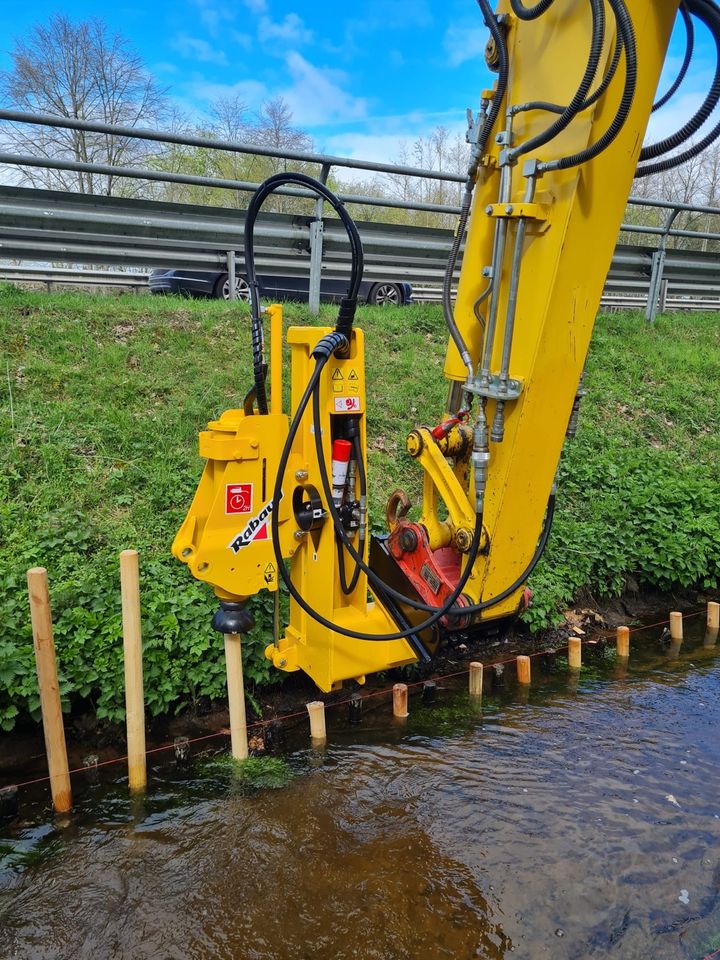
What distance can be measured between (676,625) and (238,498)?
3.62 meters

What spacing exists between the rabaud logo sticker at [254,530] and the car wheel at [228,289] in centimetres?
417

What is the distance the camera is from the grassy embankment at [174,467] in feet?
11.7

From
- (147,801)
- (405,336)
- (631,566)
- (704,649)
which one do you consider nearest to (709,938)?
(147,801)

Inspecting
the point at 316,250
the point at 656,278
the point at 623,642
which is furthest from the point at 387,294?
the point at 623,642

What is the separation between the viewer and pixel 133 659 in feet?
10.0

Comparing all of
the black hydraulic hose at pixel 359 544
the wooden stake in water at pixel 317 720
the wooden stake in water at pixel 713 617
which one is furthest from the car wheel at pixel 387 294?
the wooden stake in water at pixel 317 720

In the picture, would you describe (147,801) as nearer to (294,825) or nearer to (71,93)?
(294,825)

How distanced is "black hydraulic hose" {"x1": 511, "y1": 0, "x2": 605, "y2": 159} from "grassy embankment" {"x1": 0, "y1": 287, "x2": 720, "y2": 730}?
2.75 m

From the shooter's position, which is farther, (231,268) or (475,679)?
(231,268)

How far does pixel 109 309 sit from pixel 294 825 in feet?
14.6

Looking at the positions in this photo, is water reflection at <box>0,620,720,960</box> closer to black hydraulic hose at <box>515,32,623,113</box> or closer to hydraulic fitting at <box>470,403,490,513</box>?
hydraulic fitting at <box>470,403,490,513</box>

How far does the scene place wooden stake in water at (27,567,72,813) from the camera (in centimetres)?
285

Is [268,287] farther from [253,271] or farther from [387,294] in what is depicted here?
[253,271]

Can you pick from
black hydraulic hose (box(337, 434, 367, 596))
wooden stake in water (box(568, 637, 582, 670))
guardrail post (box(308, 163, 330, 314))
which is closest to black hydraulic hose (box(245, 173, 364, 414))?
black hydraulic hose (box(337, 434, 367, 596))
